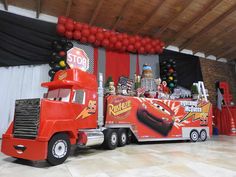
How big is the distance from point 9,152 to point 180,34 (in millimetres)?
7504

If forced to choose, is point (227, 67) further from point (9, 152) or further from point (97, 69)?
point (9, 152)

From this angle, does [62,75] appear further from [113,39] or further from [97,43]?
[113,39]

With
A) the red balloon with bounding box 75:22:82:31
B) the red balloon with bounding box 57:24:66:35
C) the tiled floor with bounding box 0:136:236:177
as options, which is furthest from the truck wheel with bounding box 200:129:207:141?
the red balloon with bounding box 57:24:66:35

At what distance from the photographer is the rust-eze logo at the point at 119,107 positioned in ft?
16.9

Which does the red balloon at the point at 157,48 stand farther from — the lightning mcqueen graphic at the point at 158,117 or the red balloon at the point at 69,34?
the red balloon at the point at 69,34

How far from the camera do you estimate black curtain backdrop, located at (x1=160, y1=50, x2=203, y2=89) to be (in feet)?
30.9

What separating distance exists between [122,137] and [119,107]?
0.77 meters

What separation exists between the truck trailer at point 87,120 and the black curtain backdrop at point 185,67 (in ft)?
8.50


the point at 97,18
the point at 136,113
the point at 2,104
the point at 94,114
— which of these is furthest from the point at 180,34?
the point at 2,104

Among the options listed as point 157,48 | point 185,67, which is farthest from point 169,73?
point 185,67

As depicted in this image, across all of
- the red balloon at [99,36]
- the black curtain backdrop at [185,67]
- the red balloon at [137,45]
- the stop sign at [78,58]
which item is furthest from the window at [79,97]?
the black curtain backdrop at [185,67]

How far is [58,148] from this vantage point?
10.7 ft

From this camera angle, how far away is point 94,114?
4359mm

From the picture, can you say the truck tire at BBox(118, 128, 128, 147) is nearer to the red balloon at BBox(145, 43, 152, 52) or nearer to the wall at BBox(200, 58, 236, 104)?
the red balloon at BBox(145, 43, 152, 52)
